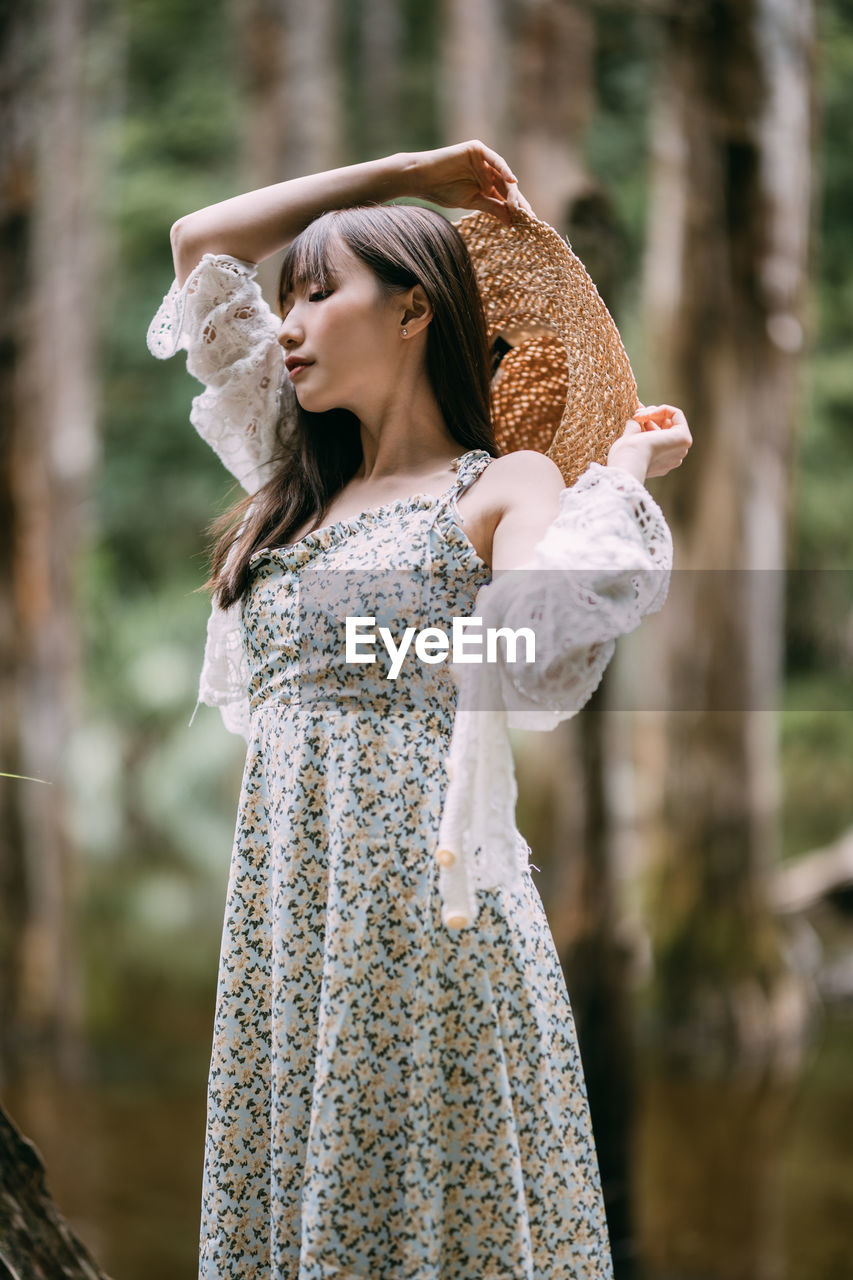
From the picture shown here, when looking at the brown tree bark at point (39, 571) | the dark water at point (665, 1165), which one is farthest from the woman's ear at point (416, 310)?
Result: the brown tree bark at point (39, 571)

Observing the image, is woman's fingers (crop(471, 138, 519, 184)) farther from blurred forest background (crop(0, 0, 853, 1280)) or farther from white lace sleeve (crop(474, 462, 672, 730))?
blurred forest background (crop(0, 0, 853, 1280))

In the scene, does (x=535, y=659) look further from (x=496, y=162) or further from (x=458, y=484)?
(x=496, y=162)

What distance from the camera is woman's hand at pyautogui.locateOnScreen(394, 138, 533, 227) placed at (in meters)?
→ 1.18

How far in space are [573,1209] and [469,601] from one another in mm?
531

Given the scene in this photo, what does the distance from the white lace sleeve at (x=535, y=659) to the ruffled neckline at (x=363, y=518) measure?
0.17m

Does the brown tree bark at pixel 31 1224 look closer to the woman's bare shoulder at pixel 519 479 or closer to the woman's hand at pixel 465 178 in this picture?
the woman's bare shoulder at pixel 519 479

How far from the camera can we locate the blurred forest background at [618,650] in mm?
→ 3385

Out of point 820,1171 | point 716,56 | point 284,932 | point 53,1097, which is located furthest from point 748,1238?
point 716,56

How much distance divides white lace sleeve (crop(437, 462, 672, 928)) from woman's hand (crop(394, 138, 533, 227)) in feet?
1.34

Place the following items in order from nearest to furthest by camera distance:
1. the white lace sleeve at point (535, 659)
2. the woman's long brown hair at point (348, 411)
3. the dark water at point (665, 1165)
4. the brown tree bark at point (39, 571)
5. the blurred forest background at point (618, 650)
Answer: the white lace sleeve at point (535, 659) → the woman's long brown hair at point (348, 411) → the dark water at point (665, 1165) → the blurred forest background at point (618, 650) → the brown tree bark at point (39, 571)

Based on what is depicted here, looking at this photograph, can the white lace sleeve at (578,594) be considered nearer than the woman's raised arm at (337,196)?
Yes

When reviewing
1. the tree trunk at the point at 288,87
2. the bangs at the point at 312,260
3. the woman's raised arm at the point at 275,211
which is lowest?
the bangs at the point at 312,260

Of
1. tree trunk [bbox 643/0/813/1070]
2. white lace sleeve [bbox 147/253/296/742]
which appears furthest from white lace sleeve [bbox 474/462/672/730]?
tree trunk [bbox 643/0/813/1070]

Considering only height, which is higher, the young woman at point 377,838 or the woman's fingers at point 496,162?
the woman's fingers at point 496,162
